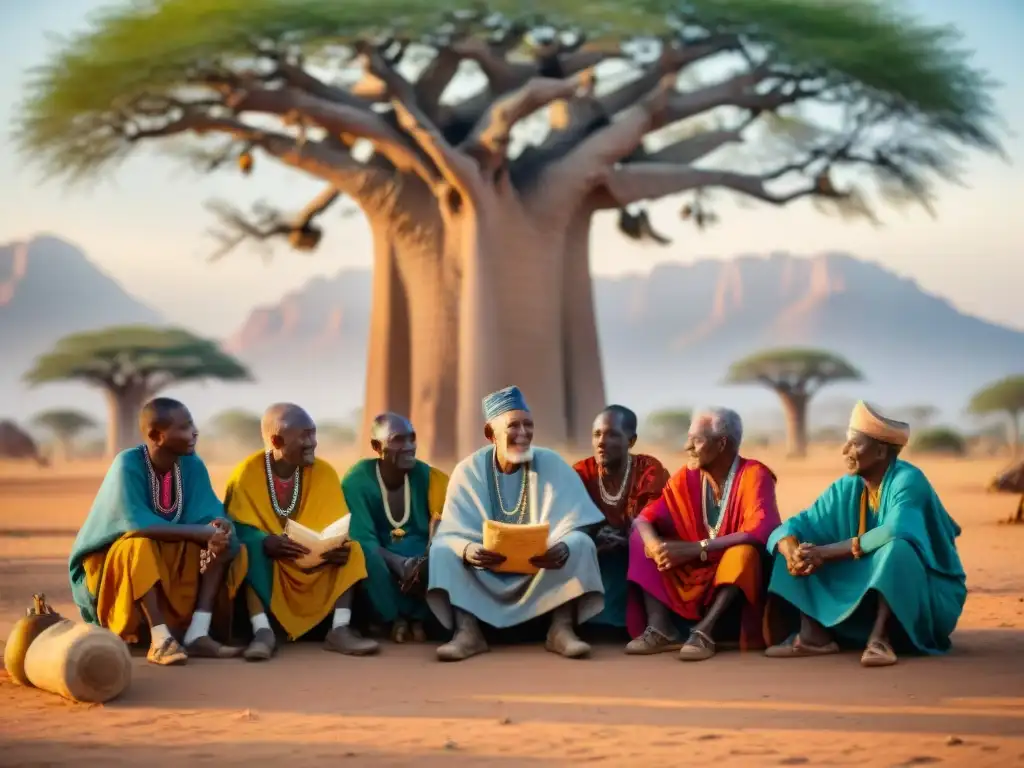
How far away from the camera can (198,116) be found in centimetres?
1942

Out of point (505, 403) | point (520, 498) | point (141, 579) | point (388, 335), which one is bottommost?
point (141, 579)

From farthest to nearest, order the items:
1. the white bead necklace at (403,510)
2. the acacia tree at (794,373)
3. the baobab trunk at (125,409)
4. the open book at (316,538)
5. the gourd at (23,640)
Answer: the acacia tree at (794,373)
the baobab trunk at (125,409)
the white bead necklace at (403,510)
the open book at (316,538)
the gourd at (23,640)

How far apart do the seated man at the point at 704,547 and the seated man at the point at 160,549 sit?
1915mm

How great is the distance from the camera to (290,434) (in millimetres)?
7562

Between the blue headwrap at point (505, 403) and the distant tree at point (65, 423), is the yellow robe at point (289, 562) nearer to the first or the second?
the blue headwrap at point (505, 403)

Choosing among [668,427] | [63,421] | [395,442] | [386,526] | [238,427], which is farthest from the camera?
[238,427]

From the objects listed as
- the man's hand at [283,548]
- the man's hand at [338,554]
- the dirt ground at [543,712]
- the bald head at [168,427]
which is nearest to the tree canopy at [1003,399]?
the dirt ground at [543,712]

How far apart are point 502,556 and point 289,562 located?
104cm

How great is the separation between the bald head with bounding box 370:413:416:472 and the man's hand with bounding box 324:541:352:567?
61 centimetres

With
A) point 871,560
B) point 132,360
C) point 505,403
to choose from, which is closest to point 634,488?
point 505,403

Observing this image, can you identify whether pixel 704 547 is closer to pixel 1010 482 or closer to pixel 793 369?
pixel 1010 482

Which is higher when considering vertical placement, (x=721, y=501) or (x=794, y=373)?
(x=794, y=373)

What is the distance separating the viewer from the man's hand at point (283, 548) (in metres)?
7.35

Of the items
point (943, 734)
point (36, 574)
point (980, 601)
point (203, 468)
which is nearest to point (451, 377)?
point (36, 574)
